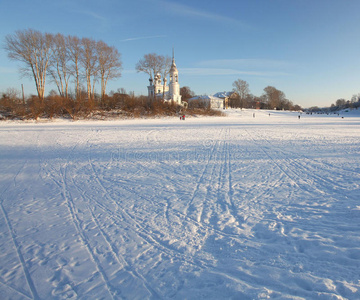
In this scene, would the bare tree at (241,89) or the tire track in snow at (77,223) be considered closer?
the tire track in snow at (77,223)

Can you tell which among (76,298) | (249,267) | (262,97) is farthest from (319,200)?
(262,97)

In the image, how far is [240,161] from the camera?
8.66 metres

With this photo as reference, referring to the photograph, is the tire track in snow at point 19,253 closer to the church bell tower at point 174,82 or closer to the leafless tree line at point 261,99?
the church bell tower at point 174,82

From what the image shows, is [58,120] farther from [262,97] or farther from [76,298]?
[262,97]

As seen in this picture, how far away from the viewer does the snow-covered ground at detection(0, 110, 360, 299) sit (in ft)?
8.69

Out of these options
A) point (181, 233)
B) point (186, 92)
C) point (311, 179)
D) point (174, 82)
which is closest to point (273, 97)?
point (186, 92)

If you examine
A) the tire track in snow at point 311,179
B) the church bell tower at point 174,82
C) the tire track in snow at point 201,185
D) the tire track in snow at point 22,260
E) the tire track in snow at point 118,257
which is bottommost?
the tire track in snow at point 22,260

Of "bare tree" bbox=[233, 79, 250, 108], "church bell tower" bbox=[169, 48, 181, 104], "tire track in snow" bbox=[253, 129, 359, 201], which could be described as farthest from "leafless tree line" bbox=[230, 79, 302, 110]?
"tire track in snow" bbox=[253, 129, 359, 201]

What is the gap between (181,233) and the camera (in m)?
3.73

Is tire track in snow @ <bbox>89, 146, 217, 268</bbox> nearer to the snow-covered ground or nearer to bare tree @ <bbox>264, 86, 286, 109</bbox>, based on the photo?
the snow-covered ground

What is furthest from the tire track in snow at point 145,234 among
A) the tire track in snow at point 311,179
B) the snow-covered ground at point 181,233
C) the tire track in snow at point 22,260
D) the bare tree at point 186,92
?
the bare tree at point 186,92

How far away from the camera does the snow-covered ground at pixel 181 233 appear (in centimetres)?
265

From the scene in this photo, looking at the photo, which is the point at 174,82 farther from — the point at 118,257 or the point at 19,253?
the point at 118,257

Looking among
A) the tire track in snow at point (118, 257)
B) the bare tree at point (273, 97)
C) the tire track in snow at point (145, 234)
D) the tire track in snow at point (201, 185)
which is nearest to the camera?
the tire track in snow at point (118, 257)
